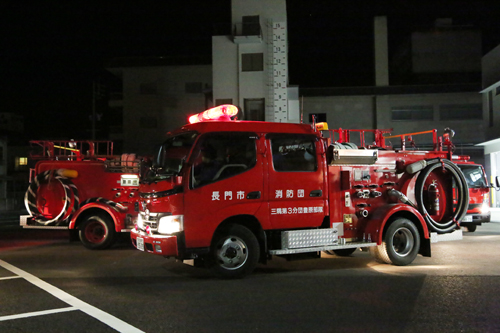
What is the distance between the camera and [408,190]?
9633 millimetres

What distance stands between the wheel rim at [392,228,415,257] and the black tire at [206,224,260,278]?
3.19m

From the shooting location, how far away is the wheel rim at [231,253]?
7852 mm

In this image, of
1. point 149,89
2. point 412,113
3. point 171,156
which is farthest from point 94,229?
point 412,113

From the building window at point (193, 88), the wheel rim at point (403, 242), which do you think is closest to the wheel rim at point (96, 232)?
the wheel rim at point (403, 242)

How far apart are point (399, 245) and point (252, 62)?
76.1 ft

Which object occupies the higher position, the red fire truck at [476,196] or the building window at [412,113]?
the building window at [412,113]

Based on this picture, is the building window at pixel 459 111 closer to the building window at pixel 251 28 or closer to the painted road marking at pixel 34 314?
the building window at pixel 251 28

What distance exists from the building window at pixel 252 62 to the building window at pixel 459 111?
48.2ft

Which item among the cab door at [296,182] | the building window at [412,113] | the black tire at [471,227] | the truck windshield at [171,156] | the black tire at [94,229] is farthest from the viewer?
the building window at [412,113]

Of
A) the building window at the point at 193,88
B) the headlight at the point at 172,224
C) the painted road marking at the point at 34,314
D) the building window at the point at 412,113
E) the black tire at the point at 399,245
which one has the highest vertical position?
the building window at the point at 193,88

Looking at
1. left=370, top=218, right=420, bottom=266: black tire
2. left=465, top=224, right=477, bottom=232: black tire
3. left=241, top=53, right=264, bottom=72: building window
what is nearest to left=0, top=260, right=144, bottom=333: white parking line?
left=370, top=218, right=420, bottom=266: black tire

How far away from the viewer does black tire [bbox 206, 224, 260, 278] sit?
25.7 ft

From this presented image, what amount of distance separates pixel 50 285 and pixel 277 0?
26723 millimetres

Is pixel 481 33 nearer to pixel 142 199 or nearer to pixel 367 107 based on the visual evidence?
pixel 367 107
